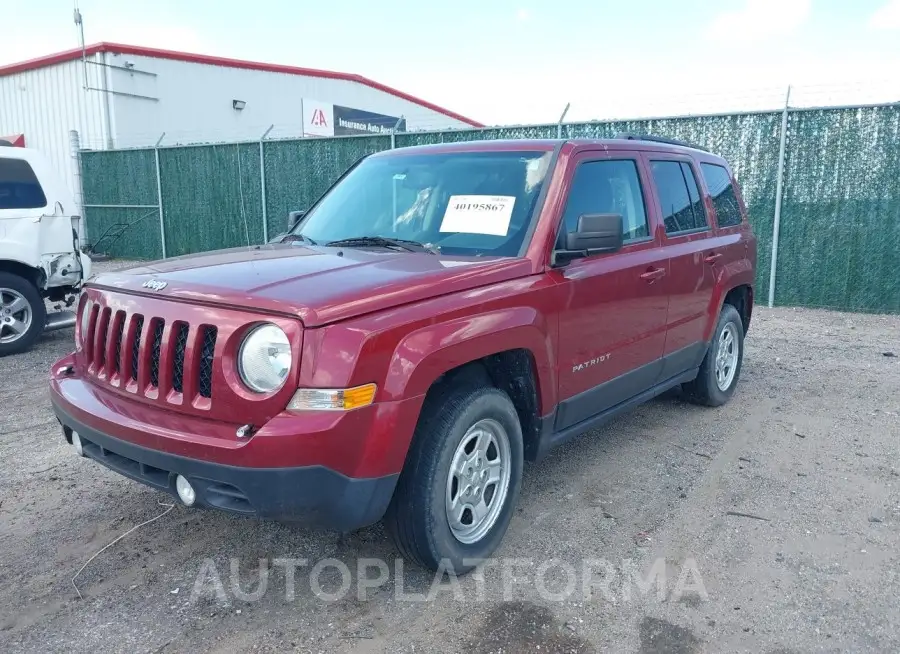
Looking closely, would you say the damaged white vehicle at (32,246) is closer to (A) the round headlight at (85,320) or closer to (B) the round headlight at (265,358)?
(A) the round headlight at (85,320)

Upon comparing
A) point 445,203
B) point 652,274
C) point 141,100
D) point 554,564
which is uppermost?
point 141,100

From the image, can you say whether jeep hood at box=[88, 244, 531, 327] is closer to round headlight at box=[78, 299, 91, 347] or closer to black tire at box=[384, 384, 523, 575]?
round headlight at box=[78, 299, 91, 347]

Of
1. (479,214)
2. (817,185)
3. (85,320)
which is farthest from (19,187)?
(817,185)

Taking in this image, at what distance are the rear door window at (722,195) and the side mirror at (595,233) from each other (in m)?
2.22

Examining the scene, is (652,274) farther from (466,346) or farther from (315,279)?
(315,279)

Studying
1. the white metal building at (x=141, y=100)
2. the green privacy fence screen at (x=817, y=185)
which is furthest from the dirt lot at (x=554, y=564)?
the white metal building at (x=141, y=100)

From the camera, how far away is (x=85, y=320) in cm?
345

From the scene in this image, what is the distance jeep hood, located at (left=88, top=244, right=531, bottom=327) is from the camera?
2.71m

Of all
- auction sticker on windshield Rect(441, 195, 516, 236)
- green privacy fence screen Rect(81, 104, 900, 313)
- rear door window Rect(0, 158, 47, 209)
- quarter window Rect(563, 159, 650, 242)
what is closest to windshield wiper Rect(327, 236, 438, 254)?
auction sticker on windshield Rect(441, 195, 516, 236)

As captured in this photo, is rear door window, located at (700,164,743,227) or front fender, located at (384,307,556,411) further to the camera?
rear door window, located at (700,164,743,227)

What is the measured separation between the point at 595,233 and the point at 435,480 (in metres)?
1.39

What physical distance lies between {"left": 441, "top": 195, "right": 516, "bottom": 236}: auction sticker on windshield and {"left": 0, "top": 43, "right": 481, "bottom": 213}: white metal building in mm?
12692

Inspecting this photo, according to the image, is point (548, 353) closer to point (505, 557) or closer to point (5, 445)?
point (505, 557)

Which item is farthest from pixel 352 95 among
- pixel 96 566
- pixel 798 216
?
pixel 96 566
